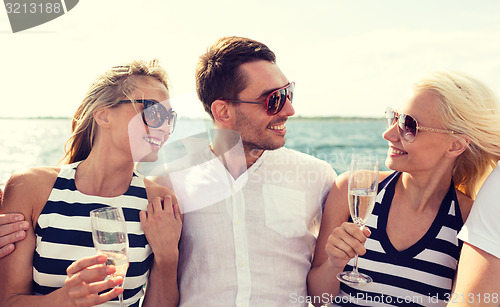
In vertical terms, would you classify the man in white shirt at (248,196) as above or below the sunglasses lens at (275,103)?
below

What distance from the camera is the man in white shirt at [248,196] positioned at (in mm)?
2791

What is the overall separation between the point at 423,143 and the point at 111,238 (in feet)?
6.00

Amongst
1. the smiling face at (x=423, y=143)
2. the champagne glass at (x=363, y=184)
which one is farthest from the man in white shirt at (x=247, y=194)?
the champagne glass at (x=363, y=184)

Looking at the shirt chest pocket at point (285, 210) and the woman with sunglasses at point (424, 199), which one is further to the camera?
the shirt chest pocket at point (285, 210)

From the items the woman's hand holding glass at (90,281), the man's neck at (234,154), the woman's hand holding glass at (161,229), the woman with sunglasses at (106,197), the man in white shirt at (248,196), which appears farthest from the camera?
the man's neck at (234,154)

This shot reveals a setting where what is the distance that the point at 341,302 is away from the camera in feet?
9.29

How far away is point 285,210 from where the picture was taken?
293 cm

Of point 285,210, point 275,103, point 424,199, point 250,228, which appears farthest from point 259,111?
point 424,199

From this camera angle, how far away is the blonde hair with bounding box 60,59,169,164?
2693 millimetres

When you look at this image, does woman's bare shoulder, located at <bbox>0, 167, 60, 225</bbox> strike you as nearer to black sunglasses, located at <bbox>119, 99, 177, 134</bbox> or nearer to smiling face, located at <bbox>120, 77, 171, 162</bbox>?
smiling face, located at <bbox>120, 77, 171, 162</bbox>

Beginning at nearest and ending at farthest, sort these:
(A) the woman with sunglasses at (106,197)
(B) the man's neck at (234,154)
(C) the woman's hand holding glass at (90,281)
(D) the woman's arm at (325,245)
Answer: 1. (C) the woman's hand holding glass at (90,281)
2. (A) the woman with sunglasses at (106,197)
3. (D) the woman's arm at (325,245)
4. (B) the man's neck at (234,154)

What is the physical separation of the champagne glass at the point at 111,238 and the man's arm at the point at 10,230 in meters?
0.64

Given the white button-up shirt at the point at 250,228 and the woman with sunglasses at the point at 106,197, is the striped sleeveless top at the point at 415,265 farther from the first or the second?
the woman with sunglasses at the point at 106,197

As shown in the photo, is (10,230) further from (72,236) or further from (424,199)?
(424,199)
